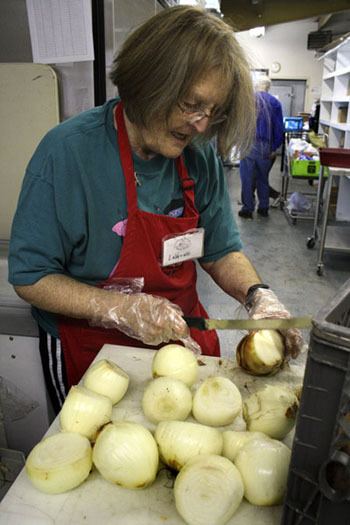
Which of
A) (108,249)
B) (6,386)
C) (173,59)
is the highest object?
(173,59)

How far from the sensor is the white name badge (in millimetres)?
1133

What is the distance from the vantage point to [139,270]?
1084 millimetres

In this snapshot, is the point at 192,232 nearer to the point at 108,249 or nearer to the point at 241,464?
the point at 108,249

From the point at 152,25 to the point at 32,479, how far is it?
91cm

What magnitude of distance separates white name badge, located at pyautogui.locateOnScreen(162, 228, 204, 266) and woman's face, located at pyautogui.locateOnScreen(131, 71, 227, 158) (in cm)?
22

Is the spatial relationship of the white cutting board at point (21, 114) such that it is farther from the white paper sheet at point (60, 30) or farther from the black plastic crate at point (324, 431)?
the black plastic crate at point (324, 431)

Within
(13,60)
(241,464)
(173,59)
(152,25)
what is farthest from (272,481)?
(13,60)

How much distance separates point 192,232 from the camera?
1.18m

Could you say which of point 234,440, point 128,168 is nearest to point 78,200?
point 128,168

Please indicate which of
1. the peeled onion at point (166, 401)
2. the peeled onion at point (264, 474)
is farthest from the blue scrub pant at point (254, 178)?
the peeled onion at point (264, 474)

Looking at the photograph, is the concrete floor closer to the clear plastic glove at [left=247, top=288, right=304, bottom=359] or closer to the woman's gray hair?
the clear plastic glove at [left=247, top=288, right=304, bottom=359]

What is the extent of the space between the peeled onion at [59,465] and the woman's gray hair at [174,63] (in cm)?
69

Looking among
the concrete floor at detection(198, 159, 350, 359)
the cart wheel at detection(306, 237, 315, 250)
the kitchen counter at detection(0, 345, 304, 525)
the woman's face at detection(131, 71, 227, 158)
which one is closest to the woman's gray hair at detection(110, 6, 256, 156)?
the woman's face at detection(131, 71, 227, 158)

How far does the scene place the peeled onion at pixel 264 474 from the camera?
0.65 metres
